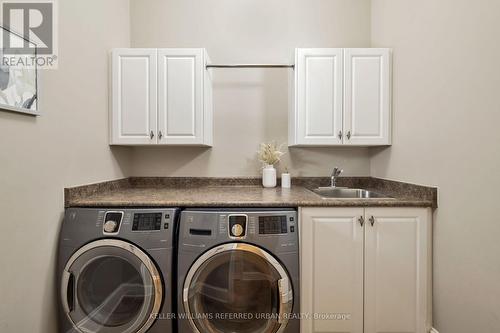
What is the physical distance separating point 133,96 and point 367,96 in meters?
1.86

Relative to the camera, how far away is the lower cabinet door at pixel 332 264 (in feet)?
5.30

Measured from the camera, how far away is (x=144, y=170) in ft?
8.05

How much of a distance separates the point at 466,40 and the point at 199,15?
2.07 meters

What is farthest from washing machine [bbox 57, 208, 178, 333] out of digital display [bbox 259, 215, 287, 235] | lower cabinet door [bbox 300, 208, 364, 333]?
lower cabinet door [bbox 300, 208, 364, 333]

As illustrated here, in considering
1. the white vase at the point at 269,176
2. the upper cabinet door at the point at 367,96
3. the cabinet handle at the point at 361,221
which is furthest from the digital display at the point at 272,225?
the upper cabinet door at the point at 367,96

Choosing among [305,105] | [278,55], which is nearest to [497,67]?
[305,105]

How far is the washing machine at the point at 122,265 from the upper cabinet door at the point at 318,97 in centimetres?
123

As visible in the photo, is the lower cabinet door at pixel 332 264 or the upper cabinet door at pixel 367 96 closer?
the lower cabinet door at pixel 332 264

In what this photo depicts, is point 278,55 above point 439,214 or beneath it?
above

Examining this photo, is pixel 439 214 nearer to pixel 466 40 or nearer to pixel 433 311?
pixel 433 311

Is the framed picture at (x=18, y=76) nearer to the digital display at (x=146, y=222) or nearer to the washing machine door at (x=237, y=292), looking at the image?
the digital display at (x=146, y=222)

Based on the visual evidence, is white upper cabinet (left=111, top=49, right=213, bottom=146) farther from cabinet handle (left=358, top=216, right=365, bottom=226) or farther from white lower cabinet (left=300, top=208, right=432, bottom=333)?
cabinet handle (left=358, top=216, right=365, bottom=226)

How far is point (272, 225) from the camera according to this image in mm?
1546

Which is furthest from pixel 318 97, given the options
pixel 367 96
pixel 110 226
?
pixel 110 226
